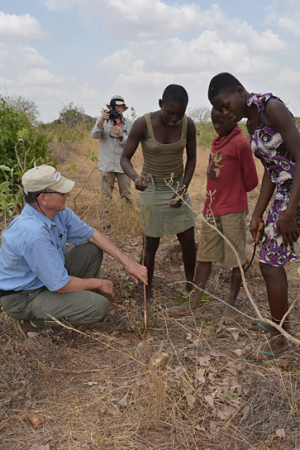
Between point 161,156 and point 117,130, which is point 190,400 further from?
point 117,130

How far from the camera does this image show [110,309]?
325 centimetres

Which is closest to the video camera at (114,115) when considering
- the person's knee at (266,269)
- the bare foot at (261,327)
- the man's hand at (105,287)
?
the man's hand at (105,287)

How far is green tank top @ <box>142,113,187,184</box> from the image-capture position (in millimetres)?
3111

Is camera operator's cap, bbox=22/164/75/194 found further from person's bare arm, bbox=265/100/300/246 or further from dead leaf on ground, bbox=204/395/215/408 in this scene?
dead leaf on ground, bbox=204/395/215/408

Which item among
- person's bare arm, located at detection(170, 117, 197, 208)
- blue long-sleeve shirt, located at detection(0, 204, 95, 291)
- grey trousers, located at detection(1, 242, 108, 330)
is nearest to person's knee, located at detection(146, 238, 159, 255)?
person's bare arm, located at detection(170, 117, 197, 208)

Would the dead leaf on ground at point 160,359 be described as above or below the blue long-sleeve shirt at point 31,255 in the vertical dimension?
below

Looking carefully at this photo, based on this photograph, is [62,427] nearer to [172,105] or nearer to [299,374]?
[299,374]

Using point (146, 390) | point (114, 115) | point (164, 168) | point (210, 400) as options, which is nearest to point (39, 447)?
point (146, 390)

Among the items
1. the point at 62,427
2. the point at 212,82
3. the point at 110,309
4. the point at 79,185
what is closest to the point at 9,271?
the point at 110,309

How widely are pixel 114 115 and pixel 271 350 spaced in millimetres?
3972

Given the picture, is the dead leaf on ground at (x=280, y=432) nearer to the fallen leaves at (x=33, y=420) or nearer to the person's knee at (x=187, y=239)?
the fallen leaves at (x=33, y=420)

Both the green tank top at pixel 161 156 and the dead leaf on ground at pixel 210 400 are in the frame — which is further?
the green tank top at pixel 161 156

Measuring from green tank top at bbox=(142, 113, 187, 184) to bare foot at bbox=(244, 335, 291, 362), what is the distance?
4.32 feet

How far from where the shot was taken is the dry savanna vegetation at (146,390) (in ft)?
6.63
